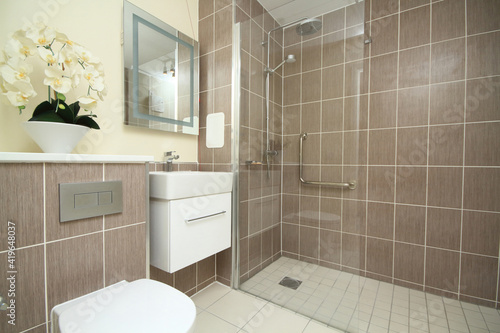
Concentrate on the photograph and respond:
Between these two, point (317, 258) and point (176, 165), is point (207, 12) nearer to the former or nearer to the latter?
point (176, 165)

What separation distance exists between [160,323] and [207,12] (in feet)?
6.38

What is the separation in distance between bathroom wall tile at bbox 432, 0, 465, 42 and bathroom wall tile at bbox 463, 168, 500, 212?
3.06 feet

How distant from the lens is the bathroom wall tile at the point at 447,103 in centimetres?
148

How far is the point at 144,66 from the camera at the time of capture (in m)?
1.33

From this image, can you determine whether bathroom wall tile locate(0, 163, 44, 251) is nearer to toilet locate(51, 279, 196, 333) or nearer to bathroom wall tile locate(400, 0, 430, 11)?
toilet locate(51, 279, 196, 333)

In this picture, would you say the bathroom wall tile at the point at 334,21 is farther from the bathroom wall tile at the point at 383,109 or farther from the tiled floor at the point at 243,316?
the tiled floor at the point at 243,316

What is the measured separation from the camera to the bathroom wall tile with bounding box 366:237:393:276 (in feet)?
5.59

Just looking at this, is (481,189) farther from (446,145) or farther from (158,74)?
(158,74)

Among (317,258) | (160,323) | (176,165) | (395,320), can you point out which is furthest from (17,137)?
(395,320)

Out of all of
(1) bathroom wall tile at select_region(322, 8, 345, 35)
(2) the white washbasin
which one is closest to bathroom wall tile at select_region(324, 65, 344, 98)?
(1) bathroom wall tile at select_region(322, 8, 345, 35)

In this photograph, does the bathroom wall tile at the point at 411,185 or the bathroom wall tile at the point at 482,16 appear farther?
the bathroom wall tile at the point at 411,185

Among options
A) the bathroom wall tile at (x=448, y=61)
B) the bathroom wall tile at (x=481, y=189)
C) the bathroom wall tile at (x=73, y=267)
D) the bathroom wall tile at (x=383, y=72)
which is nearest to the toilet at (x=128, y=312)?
the bathroom wall tile at (x=73, y=267)

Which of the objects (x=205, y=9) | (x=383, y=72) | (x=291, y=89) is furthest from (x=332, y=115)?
(x=205, y=9)

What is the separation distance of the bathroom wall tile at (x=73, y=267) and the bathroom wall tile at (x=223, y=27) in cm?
147
